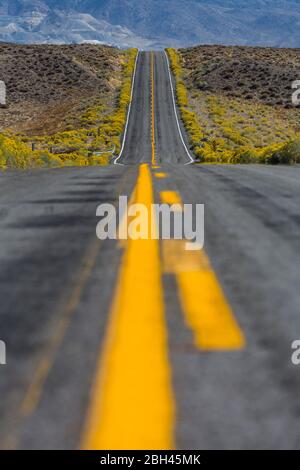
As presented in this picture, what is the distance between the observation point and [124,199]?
16.0ft

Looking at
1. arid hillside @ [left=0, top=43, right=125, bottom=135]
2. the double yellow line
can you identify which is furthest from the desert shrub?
the double yellow line

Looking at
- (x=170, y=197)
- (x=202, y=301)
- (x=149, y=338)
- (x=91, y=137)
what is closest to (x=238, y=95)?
(x=91, y=137)

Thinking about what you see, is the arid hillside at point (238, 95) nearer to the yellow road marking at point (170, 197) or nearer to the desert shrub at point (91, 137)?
the desert shrub at point (91, 137)

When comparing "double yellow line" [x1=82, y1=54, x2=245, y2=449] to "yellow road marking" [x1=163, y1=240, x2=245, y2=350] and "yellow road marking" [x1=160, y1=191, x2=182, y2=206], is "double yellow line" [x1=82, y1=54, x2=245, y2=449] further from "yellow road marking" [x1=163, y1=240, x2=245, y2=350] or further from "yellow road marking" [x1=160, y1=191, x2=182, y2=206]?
"yellow road marking" [x1=160, y1=191, x2=182, y2=206]

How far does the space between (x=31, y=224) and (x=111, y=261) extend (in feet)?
4.21

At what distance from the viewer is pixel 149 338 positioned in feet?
5.36

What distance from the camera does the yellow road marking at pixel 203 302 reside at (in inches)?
64.2

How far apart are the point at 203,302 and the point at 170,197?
303 centimetres

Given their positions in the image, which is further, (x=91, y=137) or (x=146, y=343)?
(x=91, y=137)

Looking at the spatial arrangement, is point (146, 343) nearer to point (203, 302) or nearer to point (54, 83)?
point (203, 302)

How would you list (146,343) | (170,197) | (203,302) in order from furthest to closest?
(170,197) < (203,302) < (146,343)

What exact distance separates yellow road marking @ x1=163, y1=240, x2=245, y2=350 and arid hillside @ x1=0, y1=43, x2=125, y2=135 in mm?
50721
